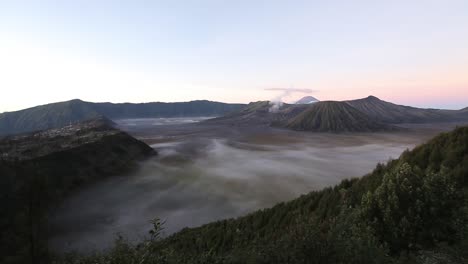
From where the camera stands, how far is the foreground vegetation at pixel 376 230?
5.90 meters

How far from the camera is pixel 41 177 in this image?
697 inches

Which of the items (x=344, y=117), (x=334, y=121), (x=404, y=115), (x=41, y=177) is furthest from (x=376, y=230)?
(x=404, y=115)

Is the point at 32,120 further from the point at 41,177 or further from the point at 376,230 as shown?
the point at 376,230

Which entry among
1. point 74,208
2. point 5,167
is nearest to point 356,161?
point 74,208

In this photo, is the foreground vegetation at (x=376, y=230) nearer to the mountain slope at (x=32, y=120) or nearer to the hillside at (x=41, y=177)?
the hillside at (x=41, y=177)

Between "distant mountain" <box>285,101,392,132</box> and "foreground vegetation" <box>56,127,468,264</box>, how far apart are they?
350ft

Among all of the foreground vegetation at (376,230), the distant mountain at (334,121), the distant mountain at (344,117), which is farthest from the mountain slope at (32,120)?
the foreground vegetation at (376,230)

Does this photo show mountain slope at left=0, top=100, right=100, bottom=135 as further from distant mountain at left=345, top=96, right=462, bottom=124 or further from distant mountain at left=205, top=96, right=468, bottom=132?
distant mountain at left=345, top=96, right=462, bottom=124

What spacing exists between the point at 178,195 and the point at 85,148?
24702mm

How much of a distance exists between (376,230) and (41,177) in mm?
20381

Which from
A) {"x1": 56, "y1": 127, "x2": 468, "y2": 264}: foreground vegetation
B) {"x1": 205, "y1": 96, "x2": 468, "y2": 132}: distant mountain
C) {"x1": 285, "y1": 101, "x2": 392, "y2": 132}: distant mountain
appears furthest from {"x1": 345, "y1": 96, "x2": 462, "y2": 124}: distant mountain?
{"x1": 56, "y1": 127, "x2": 468, "y2": 264}: foreground vegetation

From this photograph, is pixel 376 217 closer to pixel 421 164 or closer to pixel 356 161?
pixel 421 164

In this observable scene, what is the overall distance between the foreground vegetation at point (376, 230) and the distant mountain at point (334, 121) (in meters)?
107

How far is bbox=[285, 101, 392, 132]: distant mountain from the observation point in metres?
116
